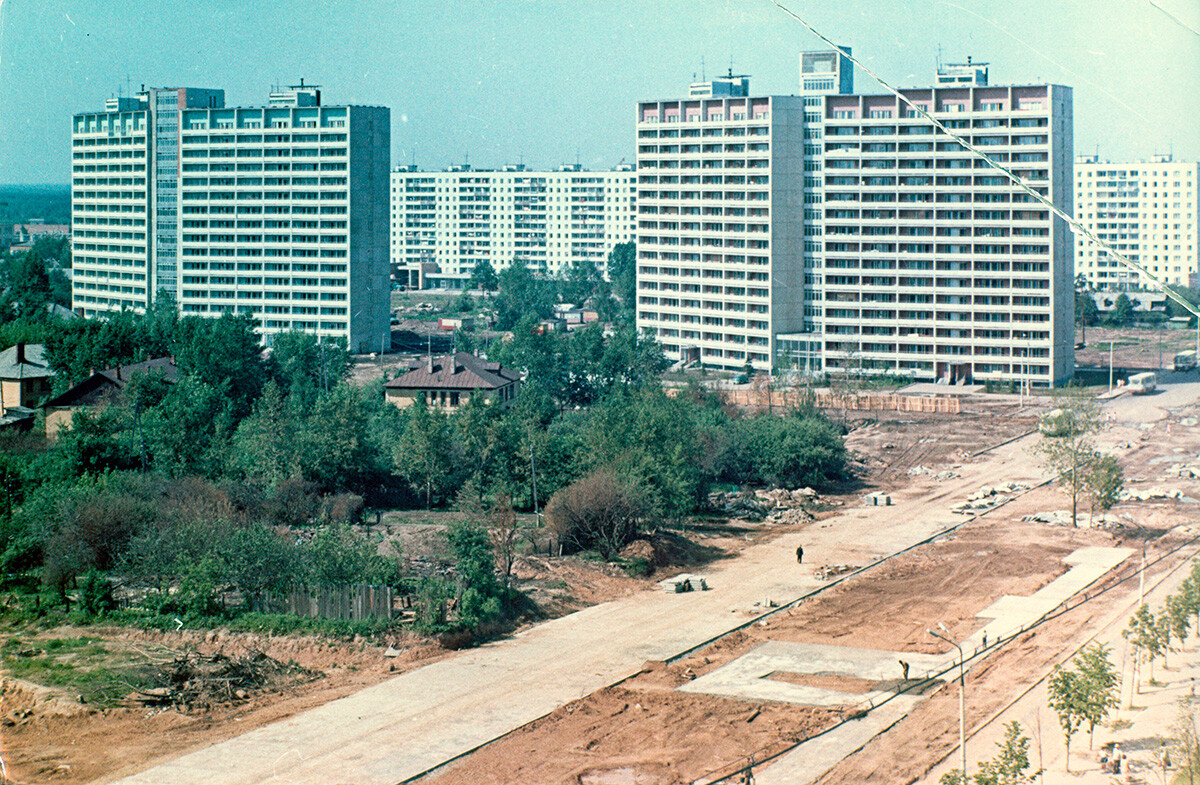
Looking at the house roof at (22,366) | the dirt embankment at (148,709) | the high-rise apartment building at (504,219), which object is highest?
the high-rise apartment building at (504,219)

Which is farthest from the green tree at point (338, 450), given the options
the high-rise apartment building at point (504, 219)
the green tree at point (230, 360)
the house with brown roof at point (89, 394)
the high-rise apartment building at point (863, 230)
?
the high-rise apartment building at point (504, 219)

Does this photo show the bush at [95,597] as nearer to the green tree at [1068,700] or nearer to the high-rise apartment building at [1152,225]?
the green tree at [1068,700]

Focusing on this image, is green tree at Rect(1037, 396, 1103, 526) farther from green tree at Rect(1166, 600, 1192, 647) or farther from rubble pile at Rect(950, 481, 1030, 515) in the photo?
green tree at Rect(1166, 600, 1192, 647)

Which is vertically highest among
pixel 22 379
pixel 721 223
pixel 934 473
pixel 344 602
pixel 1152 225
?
pixel 721 223

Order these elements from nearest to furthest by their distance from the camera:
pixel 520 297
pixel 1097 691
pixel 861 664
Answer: pixel 1097 691 → pixel 861 664 → pixel 520 297

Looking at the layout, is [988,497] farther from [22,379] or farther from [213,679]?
[22,379]

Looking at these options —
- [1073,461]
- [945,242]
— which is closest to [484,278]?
[945,242]
